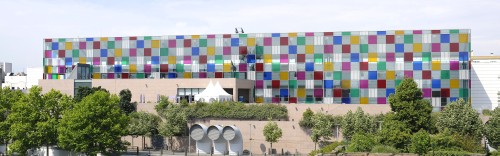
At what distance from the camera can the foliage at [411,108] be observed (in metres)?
69.5

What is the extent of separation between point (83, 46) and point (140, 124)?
Result: 37.1 m

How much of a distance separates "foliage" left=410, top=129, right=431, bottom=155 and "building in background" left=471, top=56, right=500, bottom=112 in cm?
4976

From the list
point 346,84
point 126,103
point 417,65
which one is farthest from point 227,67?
point 417,65

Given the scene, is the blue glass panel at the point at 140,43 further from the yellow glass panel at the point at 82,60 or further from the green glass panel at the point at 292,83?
the green glass panel at the point at 292,83

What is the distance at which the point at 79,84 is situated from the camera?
366 feet

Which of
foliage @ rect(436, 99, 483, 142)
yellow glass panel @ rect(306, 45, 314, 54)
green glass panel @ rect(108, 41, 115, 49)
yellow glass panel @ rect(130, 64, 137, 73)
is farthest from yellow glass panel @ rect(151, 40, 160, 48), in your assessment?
foliage @ rect(436, 99, 483, 142)

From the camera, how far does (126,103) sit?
10012 centimetres

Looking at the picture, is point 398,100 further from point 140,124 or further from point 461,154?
point 140,124

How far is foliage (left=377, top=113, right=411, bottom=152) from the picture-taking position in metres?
66.2

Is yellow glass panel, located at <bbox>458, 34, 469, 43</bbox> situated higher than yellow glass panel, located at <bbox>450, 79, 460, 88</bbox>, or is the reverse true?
yellow glass panel, located at <bbox>458, 34, 469, 43</bbox>

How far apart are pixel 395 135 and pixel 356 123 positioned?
52.3 ft

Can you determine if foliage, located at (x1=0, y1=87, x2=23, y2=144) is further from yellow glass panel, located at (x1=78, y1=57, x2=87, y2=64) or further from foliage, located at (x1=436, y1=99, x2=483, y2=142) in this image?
foliage, located at (x1=436, y1=99, x2=483, y2=142)

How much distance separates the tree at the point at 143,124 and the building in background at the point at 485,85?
5514 centimetres

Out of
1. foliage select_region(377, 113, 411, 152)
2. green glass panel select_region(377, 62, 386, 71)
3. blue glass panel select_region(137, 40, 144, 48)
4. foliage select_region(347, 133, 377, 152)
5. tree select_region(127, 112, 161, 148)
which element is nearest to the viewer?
foliage select_region(347, 133, 377, 152)
